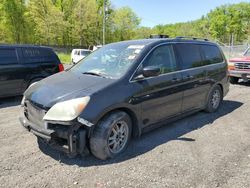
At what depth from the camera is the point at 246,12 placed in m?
70.5

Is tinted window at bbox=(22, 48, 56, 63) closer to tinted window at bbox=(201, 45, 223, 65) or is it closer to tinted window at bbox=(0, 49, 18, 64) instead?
tinted window at bbox=(0, 49, 18, 64)

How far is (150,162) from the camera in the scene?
3803 mm

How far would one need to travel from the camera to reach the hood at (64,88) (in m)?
3.64

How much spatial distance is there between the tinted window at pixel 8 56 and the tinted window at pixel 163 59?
15.7 ft

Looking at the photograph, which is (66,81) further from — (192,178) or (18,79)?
(18,79)

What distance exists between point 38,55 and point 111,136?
5.23 metres

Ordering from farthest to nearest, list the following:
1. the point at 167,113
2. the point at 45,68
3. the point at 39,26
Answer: the point at 39,26, the point at 45,68, the point at 167,113

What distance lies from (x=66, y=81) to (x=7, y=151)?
4.82 feet

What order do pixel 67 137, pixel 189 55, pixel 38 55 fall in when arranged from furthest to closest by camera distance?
1. pixel 38 55
2. pixel 189 55
3. pixel 67 137

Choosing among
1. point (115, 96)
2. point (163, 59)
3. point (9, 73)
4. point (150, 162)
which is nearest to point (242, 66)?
point (163, 59)

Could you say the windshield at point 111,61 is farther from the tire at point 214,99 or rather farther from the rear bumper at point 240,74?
the rear bumper at point 240,74

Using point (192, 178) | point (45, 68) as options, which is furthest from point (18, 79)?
point (192, 178)

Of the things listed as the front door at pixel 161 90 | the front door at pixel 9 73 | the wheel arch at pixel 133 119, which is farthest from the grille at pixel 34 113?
the front door at pixel 9 73

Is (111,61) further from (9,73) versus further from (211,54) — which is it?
(9,73)
